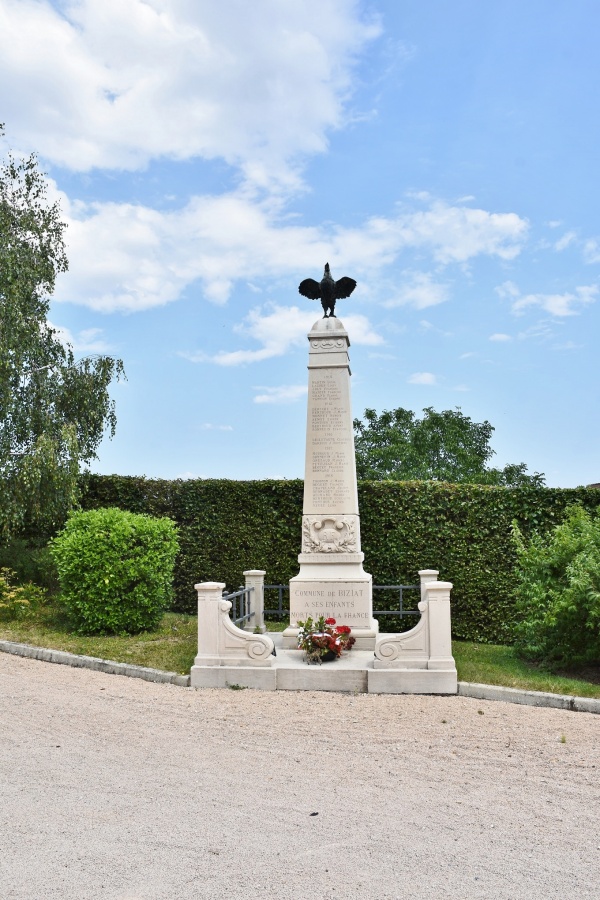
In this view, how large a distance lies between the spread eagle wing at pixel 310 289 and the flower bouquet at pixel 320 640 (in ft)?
15.0

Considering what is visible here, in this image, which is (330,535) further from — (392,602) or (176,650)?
(392,602)

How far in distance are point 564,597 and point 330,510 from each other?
3.00m

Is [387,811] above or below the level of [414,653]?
below

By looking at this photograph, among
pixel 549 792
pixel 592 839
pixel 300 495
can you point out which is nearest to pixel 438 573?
pixel 300 495

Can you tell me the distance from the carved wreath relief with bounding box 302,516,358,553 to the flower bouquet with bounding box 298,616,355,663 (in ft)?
3.98

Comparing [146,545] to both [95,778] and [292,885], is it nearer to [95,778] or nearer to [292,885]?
[95,778]

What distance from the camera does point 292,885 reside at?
3.28m

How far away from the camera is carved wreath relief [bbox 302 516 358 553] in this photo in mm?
9109

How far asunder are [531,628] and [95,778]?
548 centimetres

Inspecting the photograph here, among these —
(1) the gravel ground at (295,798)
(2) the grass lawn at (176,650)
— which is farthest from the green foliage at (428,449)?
(1) the gravel ground at (295,798)

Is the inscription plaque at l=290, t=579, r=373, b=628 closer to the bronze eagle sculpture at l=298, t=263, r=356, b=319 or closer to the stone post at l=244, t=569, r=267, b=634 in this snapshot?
the stone post at l=244, t=569, r=267, b=634

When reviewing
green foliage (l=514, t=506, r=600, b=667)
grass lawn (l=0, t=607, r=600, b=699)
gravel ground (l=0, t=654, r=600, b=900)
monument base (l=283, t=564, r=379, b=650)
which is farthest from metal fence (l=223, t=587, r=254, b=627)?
green foliage (l=514, t=506, r=600, b=667)

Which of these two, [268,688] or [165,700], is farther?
[268,688]

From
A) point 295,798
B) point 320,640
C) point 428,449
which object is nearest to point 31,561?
point 320,640
